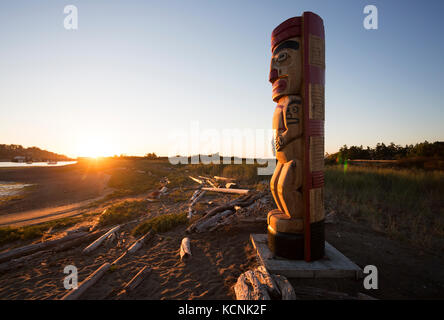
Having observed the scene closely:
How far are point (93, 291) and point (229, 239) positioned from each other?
3253 mm

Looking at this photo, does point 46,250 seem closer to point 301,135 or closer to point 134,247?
point 134,247

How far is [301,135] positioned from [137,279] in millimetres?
4207

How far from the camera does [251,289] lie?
9.16ft

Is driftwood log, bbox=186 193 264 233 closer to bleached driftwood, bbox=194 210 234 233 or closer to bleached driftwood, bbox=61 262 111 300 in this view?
bleached driftwood, bbox=194 210 234 233

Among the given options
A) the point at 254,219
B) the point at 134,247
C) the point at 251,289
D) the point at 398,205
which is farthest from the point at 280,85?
the point at 398,205

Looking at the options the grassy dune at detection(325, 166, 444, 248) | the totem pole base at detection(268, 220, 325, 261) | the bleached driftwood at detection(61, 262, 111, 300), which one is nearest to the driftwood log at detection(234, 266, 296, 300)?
the totem pole base at detection(268, 220, 325, 261)

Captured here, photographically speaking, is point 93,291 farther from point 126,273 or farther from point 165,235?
point 165,235

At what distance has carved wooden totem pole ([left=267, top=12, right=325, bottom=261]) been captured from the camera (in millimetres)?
3385

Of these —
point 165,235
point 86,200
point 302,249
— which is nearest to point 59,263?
point 165,235

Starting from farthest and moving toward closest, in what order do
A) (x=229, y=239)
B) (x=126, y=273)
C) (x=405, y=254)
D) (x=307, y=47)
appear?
(x=229, y=239)
(x=405, y=254)
(x=126, y=273)
(x=307, y=47)

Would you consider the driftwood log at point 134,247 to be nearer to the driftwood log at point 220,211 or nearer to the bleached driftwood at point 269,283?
A: the driftwood log at point 220,211

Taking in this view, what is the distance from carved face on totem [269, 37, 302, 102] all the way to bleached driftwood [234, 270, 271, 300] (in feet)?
11.0

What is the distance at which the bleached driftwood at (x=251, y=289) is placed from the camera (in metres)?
2.61

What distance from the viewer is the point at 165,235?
6.01 m
